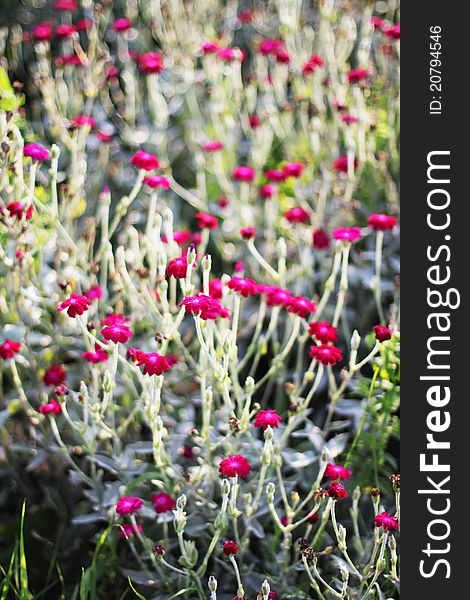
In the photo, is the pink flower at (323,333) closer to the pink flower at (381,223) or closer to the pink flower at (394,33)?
the pink flower at (381,223)

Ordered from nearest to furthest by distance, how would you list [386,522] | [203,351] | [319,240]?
[386,522]
[203,351]
[319,240]

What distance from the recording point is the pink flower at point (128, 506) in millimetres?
1680

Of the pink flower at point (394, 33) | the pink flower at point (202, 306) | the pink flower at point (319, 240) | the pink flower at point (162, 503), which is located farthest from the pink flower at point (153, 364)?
the pink flower at point (394, 33)

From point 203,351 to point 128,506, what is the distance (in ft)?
1.16

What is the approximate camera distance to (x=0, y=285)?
2254mm

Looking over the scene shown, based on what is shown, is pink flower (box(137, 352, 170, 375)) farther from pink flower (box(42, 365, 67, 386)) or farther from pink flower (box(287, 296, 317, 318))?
pink flower (box(42, 365, 67, 386))

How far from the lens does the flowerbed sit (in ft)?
5.68

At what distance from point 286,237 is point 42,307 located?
85 cm

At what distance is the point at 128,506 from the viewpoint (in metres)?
1.69

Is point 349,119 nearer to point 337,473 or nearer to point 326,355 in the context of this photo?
point 326,355

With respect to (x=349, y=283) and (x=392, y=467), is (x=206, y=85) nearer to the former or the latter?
(x=349, y=283)

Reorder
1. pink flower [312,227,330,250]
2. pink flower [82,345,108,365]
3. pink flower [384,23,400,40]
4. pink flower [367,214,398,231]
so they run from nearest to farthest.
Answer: pink flower [82,345,108,365] → pink flower [367,214,398,231] → pink flower [312,227,330,250] → pink flower [384,23,400,40]

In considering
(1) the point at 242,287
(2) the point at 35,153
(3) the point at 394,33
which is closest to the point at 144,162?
(2) the point at 35,153

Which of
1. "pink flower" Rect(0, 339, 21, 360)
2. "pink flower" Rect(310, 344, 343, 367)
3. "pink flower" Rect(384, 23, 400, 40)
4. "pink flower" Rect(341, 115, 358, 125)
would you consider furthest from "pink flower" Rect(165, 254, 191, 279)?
"pink flower" Rect(384, 23, 400, 40)
